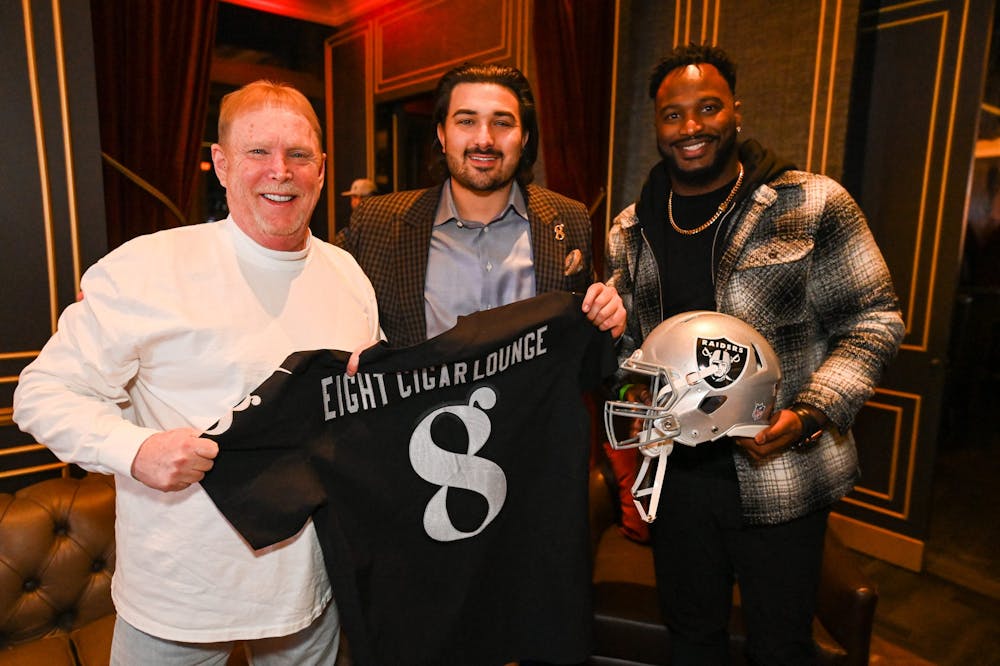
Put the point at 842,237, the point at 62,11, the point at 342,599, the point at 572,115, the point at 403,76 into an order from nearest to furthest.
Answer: the point at 342,599, the point at 842,237, the point at 62,11, the point at 572,115, the point at 403,76

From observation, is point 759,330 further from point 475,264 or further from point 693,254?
point 475,264

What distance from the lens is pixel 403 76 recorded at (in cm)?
503

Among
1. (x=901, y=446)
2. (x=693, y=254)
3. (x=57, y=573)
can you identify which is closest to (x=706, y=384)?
(x=693, y=254)

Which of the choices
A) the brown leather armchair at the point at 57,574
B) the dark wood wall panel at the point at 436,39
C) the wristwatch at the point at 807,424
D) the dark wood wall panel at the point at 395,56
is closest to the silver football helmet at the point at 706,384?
the wristwatch at the point at 807,424

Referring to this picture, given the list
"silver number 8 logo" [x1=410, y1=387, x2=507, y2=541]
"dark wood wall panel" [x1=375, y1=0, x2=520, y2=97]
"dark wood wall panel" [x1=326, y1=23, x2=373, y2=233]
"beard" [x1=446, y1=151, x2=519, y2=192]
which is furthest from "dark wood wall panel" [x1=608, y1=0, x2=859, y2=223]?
"dark wood wall panel" [x1=326, y1=23, x2=373, y2=233]

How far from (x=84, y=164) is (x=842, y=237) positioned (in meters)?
2.39

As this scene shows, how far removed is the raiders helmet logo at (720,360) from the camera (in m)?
1.16

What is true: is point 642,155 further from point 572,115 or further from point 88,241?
point 88,241

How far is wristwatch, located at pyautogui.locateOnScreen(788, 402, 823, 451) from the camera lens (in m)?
1.27

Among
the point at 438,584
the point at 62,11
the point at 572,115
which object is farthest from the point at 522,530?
the point at 572,115

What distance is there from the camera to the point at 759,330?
4.56 feet

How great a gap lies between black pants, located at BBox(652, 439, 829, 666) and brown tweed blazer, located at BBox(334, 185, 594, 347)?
563 mm

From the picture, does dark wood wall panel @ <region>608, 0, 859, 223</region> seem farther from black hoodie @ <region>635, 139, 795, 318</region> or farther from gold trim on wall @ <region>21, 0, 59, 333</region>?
gold trim on wall @ <region>21, 0, 59, 333</region>

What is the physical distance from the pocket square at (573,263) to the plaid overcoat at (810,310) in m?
0.37
